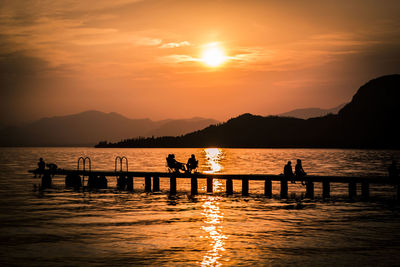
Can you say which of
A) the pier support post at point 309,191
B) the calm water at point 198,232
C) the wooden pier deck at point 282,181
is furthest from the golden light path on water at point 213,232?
the pier support post at point 309,191

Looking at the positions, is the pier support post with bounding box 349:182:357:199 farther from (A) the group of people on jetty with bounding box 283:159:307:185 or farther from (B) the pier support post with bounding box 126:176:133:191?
(B) the pier support post with bounding box 126:176:133:191

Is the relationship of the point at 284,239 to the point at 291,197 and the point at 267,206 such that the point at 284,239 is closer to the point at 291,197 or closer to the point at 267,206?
the point at 267,206

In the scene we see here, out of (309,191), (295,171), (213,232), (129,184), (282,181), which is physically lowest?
(213,232)

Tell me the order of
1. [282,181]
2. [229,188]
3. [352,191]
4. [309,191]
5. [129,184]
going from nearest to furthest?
[352,191], [309,191], [282,181], [229,188], [129,184]

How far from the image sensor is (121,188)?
149 ft

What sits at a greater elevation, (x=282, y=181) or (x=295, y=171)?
(x=295, y=171)

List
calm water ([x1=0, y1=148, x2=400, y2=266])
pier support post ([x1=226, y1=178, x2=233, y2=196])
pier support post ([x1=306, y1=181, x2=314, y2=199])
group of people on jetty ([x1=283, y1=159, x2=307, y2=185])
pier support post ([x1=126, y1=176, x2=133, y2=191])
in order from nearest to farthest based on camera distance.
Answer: calm water ([x1=0, y1=148, x2=400, y2=266])
group of people on jetty ([x1=283, y1=159, x2=307, y2=185])
pier support post ([x1=306, y1=181, x2=314, y2=199])
pier support post ([x1=226, y1=178, x2=233, y2=196])
pier support post ([x1=126, y1=176, x2=133, y2=191])

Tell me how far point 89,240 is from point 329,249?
10151mm

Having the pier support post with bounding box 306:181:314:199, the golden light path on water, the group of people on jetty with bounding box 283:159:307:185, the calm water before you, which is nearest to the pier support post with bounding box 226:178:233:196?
the calm water

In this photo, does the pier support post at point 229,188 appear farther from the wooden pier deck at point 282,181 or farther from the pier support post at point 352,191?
the pier support post at point 352,191

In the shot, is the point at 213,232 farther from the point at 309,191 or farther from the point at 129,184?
the point at 129,184

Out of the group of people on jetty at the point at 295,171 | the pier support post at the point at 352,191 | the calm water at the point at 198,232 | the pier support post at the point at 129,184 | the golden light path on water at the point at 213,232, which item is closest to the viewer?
the golden light path on water at the point at 213,232

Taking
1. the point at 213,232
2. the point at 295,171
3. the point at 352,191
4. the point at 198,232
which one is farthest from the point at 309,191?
the point at 198,232

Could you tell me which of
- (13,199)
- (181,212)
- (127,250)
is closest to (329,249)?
(127,250)
